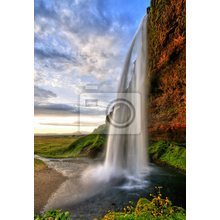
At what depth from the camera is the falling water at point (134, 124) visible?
13633 mm

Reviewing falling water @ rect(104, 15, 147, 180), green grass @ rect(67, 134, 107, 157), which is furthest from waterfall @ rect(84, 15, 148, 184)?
green grass @ rect(67, 134, 107, 157)

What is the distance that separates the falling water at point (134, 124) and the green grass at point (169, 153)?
1.28 m

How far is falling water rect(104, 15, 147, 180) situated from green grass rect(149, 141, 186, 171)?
4.19 ft

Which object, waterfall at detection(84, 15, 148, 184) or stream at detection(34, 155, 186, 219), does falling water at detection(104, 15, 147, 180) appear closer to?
waterfall at detection(84, 15, 148, 184)

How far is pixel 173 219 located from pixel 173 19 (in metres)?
12.7

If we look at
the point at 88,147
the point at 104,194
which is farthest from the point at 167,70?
the point at 88,147

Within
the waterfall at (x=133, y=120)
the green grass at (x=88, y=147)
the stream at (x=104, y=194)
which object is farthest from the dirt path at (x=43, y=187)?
the green grass at (x=88, y=147)

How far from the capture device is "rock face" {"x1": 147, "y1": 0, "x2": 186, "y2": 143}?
9203 mm

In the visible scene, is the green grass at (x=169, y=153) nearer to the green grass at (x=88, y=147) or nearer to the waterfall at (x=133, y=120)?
the waterfall at (x=133, y=120)

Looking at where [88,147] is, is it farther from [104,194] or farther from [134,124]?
[104,194]
